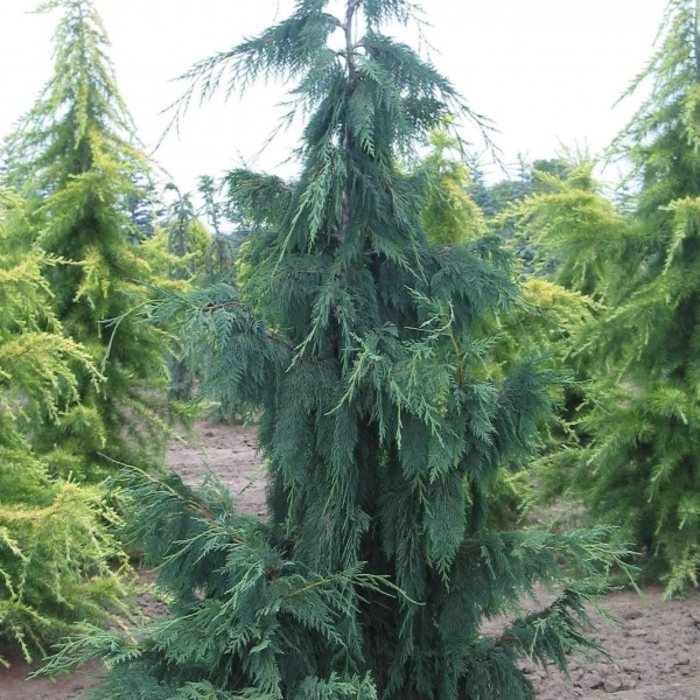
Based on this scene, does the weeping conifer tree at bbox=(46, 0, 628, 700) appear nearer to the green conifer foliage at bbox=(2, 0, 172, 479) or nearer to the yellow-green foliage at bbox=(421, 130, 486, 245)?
the yellow-green foliage at bbox=(421, 130, 486, 245)

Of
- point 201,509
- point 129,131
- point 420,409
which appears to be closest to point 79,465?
point 129,131

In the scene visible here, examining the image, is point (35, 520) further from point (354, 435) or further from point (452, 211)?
point (452, 211)

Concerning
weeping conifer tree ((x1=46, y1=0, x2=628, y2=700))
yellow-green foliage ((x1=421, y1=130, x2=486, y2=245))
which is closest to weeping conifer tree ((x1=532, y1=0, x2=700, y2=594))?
yellow-green foliage ((x1=421, y1=130, x2=486, y2=245))

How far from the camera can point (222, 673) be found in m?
2.79

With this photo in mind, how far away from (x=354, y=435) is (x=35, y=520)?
104 inches

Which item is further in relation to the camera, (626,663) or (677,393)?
(677,393)

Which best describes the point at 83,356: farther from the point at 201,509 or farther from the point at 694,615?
the point at 694,615

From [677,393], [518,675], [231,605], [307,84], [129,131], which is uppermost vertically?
[129,131]

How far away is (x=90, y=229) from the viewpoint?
7281 millimetres

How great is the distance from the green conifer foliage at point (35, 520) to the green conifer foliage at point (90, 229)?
1.14 m

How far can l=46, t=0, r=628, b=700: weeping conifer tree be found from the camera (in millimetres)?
2738

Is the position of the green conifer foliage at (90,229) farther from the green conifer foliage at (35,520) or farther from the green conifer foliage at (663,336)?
the green conifer foliage at (663,336)

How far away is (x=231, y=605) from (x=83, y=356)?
312 centimetres

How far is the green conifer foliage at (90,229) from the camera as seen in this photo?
6.88 metres
